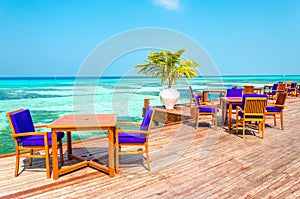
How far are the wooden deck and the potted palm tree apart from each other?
3.87 meters

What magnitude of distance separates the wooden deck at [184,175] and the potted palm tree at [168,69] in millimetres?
3870

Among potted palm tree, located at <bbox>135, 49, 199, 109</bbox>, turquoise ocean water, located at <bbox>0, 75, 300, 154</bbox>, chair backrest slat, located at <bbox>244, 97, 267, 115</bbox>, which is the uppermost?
potted palm tree, located at <bbox>135, 49, 199, 109</bbox>

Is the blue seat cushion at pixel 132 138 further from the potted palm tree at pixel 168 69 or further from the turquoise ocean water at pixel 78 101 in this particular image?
the potted palm tree at pixel 168 69

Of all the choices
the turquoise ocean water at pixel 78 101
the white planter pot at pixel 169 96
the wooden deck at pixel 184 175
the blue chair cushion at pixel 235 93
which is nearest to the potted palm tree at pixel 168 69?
the white planter pot at pixel 169 96

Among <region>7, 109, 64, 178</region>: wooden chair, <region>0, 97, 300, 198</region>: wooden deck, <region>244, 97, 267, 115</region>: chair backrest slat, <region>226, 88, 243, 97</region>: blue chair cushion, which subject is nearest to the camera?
<region>0, 97, 300, 198</region>: wooden deck

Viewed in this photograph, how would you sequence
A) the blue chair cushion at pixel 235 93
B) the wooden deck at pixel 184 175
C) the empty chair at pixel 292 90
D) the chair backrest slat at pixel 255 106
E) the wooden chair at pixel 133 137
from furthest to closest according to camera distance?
the empty chair at pixel 292 90, the blue chair cushion at pixel 235 93, the chair backrest slat at pixel 255 106, the wooden chair at pixel 133 137, the wooden deck at pixel 184 175

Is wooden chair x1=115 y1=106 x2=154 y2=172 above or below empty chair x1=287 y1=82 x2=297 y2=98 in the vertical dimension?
below

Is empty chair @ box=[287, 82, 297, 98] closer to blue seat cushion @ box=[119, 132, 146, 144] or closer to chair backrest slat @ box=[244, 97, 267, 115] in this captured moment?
chair backrest slat @ box=[244, 97, 267, 115]

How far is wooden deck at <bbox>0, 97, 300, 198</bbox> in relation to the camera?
7.34 feet

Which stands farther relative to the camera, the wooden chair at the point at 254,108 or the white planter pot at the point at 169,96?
the white planter pot at the point at 169,96

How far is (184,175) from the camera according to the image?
2.66 m

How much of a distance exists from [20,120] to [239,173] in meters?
2.86

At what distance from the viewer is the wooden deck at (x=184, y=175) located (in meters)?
2.24

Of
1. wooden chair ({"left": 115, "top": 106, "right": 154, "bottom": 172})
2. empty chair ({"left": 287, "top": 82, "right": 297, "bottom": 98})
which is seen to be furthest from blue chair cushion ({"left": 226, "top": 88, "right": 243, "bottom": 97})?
empty chair ({"left": 287, "top": 82, "right": 297, "bottom": 98})
